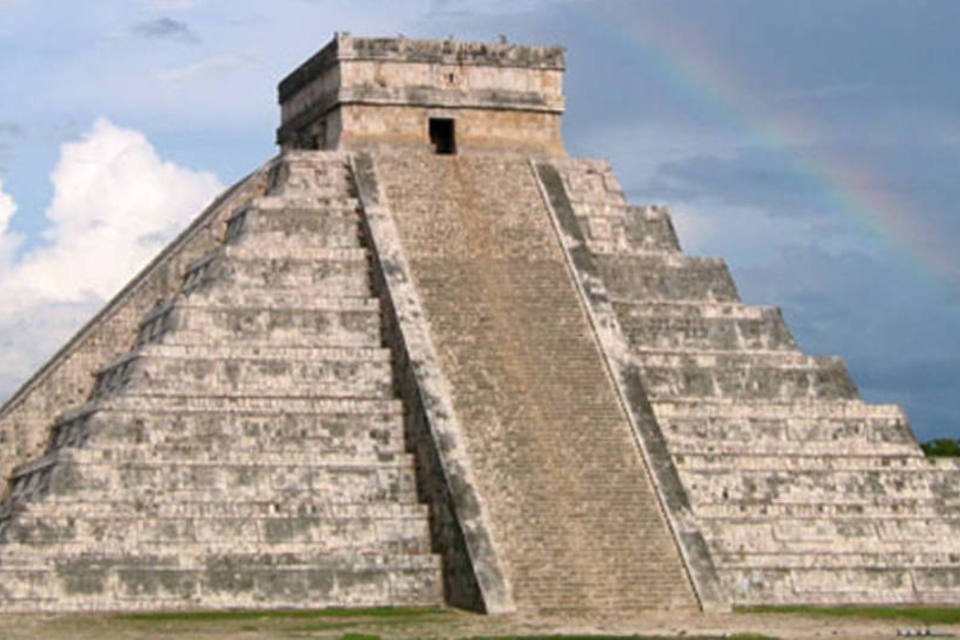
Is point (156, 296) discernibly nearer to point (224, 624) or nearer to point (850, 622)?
point (224, 624)

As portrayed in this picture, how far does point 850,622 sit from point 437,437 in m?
6.39

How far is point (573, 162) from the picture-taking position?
→ 43250mm

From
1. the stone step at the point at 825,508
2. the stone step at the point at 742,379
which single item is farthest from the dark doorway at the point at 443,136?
the stone step at the point at 825,508

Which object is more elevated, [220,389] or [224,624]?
[220,389]

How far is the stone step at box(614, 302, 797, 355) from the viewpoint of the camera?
132ft

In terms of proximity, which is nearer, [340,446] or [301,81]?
[340,446]

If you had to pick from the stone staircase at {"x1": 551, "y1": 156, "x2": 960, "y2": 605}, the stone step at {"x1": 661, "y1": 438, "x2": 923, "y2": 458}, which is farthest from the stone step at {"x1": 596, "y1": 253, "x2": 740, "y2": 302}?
the stone step at {"x1": 661, "y1": 438, "x2": 923, "y2": 458}

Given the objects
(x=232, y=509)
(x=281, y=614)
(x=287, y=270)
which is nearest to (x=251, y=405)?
(x=232, y=509)

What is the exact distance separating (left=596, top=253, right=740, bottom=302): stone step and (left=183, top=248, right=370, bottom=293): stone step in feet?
13.6

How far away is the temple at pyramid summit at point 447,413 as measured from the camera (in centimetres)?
3506

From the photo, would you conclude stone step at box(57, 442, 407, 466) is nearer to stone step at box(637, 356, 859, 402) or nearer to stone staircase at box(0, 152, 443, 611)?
stone staircase at box(0, 152, 443, 611)

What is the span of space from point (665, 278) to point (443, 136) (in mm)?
4660

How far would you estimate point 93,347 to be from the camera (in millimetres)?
40625


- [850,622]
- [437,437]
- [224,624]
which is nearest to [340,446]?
[437,437]
